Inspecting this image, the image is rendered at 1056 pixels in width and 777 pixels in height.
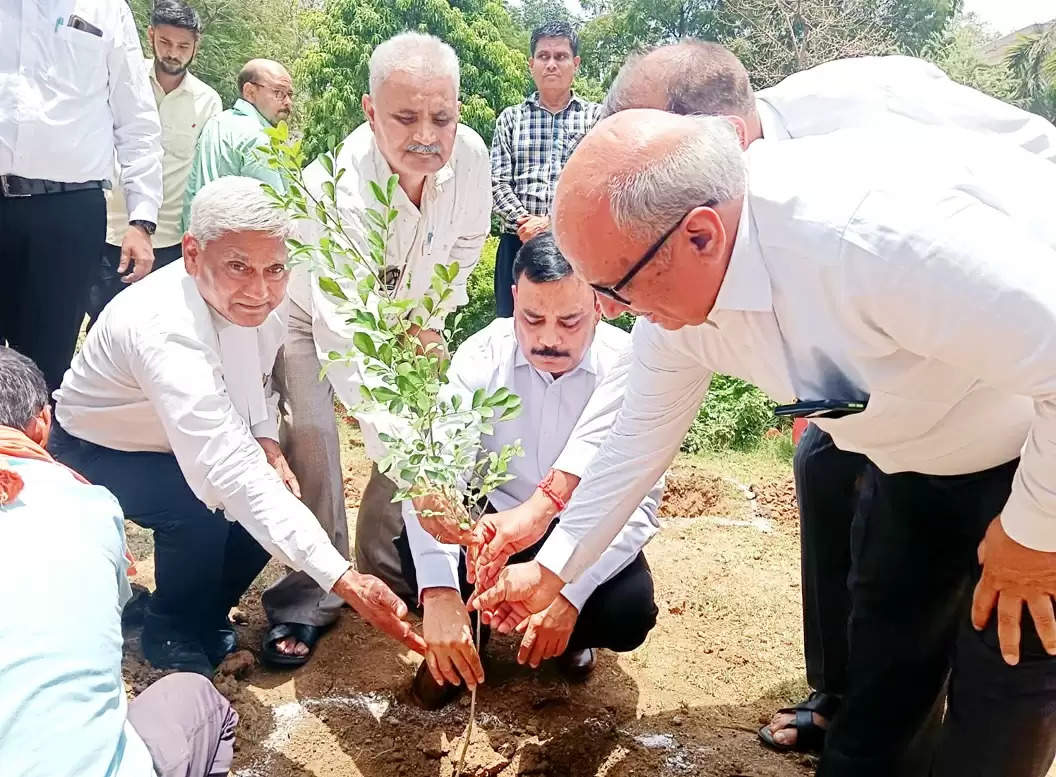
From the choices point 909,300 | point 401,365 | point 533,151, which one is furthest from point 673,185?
point 533,151

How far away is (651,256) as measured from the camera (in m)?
1.71

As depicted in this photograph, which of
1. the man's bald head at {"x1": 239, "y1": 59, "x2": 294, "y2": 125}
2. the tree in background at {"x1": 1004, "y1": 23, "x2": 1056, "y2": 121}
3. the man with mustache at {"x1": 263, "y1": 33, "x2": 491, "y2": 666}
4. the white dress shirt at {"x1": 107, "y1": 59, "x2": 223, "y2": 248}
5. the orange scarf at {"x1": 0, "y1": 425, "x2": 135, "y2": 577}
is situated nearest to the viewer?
the orange scarf at {"x1": 0, "y1": 425, "x2": 135, "y2": 577}

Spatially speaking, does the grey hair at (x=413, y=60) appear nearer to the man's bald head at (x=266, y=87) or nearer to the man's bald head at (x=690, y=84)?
the man's bald head at (x=690, y=84)

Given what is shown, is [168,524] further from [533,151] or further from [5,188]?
[533,151]

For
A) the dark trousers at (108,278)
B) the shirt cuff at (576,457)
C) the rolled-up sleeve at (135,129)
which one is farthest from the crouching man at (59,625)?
the dark trousers at (108,278)

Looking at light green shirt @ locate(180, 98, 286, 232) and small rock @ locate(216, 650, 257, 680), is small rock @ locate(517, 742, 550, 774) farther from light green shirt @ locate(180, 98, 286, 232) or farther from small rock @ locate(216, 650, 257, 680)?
light green shirt @ locate(180, 98, 286, 232)

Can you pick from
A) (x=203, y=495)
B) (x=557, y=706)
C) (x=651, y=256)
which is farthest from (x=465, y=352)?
(x=651, y=256)

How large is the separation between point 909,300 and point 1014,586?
672 millimetres

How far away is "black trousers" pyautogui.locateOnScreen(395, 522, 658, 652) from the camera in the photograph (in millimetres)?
3061

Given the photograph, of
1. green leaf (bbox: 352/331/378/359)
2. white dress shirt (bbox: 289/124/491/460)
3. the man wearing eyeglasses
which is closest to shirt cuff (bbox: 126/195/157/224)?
the man wearing eyeglasses

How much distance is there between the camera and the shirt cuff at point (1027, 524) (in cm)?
167

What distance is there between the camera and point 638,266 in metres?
1.73

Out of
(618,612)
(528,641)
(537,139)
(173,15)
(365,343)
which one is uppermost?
(173,15)

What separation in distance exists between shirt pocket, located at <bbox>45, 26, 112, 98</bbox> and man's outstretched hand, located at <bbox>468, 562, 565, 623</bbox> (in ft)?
8.88
